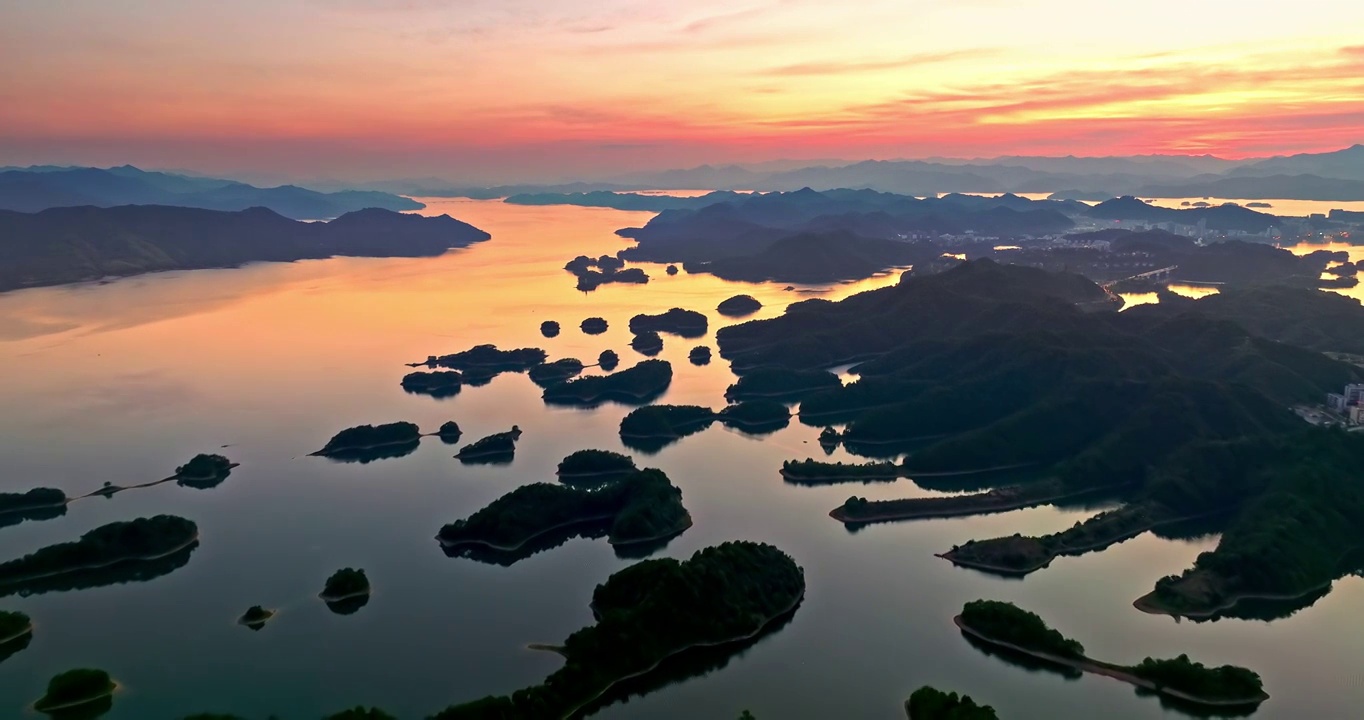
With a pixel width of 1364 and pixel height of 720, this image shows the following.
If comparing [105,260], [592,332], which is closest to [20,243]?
[105,260]

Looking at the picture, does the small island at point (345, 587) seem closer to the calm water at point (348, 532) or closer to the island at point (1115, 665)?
the calm water at point (348, 532)

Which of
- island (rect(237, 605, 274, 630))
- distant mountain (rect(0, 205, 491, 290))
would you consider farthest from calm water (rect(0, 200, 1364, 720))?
distant mountain (rect(0, 205, 491, 290))

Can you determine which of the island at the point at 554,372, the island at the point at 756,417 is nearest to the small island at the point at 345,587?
the island at the point at 756,417

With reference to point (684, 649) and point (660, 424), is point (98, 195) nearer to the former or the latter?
point (660, 424)

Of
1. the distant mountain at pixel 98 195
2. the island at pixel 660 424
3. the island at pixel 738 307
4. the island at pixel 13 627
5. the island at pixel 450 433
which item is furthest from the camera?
the distant mountain at pixel 98 195

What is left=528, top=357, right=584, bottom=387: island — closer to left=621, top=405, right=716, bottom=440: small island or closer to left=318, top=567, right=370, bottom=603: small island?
left=621, top=405, right=716, bottom=440: small island

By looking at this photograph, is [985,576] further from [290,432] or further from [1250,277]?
[1250,277]

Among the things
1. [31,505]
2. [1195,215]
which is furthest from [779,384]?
[1195,215]
